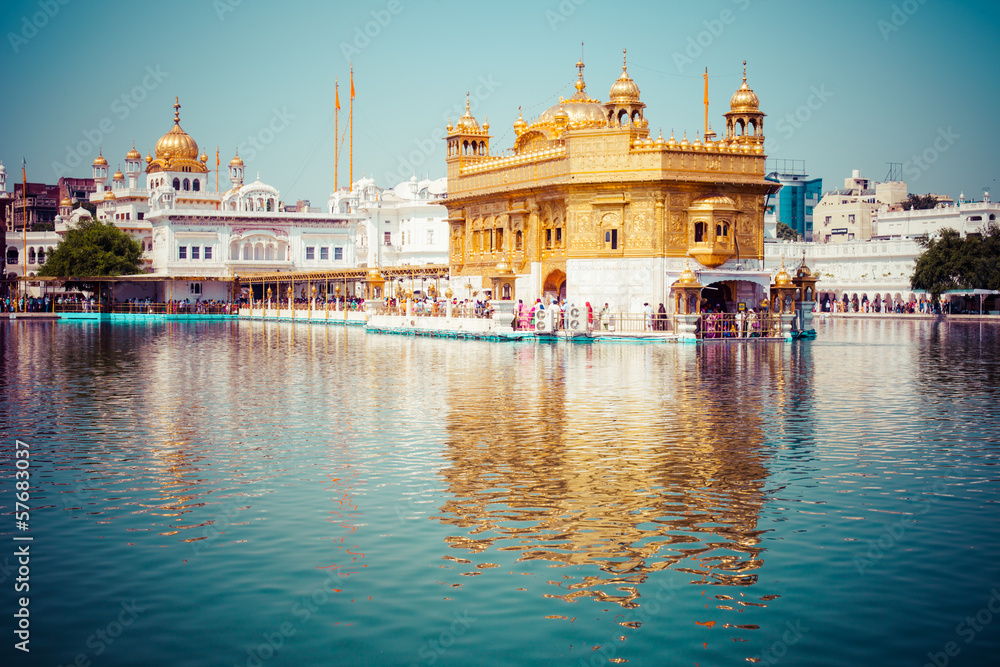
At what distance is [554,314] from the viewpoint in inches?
1547

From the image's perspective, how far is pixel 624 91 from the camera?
4406cm

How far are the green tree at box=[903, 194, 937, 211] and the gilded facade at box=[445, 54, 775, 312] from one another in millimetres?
70014

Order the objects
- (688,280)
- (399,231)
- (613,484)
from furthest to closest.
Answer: (399,231) → (688,280) → (613,484)

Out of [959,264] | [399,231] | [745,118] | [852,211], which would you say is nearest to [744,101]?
[745,118]

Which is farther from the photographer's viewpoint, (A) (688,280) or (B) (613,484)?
(A) (688,280)

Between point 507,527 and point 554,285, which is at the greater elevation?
point 554,285

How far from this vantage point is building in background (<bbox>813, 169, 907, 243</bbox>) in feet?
364

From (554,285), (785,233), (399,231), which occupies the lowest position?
(554,285)

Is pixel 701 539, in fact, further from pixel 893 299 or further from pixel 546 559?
pixel 893 299

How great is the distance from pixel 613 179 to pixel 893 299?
46.5 m

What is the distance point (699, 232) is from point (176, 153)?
64474 mm

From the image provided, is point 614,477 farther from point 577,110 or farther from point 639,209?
point 577,110

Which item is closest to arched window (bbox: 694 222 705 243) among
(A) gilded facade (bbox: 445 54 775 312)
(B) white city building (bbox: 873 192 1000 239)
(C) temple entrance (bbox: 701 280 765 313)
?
(A) gilded facade (bbox: 445 54 775 312)

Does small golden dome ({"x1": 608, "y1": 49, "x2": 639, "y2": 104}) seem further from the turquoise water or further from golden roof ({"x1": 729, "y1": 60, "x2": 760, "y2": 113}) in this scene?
the turquoise water
